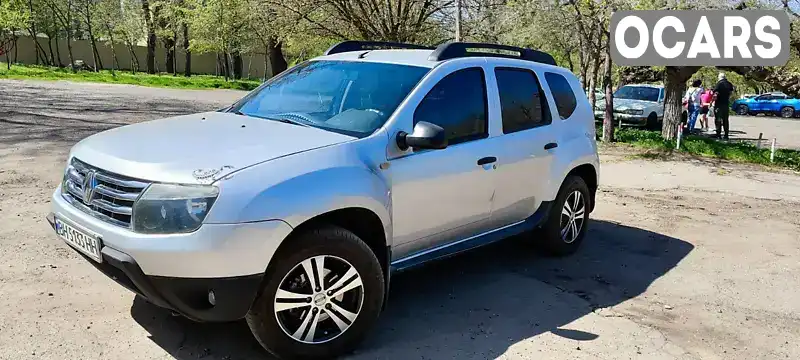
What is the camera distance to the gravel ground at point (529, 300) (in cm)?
390

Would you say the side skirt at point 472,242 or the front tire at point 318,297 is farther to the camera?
the side skirt at point 472,242

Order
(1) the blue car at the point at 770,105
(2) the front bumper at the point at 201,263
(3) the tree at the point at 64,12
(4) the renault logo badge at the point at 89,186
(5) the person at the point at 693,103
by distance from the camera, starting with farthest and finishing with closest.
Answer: (3) the tree at the point at 64,12 < (1) the blue car at the point at 770,105 < (5) the person at the point at 693,103 < (4) the renault logo badge at the point at 89,186 < (2) the front bumper at the point at 201,263

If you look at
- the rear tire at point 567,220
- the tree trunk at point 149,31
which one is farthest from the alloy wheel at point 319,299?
the tree trunk at point 149,31

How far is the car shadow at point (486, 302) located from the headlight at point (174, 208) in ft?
2.89

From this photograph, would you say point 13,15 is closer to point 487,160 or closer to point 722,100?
point 722,100

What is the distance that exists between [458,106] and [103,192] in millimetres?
2341

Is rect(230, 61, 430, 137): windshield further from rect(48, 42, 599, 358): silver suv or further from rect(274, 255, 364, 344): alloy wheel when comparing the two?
rect(274, 255, 364, 344): alloy wheel

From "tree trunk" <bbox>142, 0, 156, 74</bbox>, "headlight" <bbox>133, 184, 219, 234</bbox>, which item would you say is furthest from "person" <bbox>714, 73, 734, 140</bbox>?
"tree trunk" <bbox>142, 0, 156, 74</bbox>

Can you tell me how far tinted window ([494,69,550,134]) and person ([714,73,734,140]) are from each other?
47.4ft

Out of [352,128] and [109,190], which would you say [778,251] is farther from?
[109,190]

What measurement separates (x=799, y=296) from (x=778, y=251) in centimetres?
146

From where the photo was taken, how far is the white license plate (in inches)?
134

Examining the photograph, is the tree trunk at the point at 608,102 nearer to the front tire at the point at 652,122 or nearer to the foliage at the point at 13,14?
the front tire at the point at 652,122

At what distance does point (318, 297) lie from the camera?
141 inches
